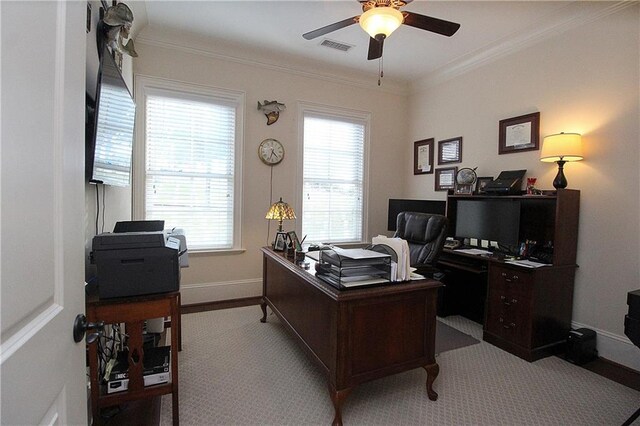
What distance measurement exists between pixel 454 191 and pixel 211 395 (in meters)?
3.21

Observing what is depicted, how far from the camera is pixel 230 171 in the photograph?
3.76 meters

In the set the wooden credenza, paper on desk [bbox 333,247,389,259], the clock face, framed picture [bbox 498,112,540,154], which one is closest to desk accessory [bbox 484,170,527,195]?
the wooden credenza

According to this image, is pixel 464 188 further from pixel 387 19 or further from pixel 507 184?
pixel 387 19

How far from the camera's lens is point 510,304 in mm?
2648

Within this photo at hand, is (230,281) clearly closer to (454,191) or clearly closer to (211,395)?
(211,395)

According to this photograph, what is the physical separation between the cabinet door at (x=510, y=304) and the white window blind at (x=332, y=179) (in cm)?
208

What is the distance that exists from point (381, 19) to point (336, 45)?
169 cm

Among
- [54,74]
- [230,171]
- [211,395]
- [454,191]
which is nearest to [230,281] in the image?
[230,171]

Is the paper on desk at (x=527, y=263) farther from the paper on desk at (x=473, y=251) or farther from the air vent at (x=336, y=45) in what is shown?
the air vent at (x=336, y=45)

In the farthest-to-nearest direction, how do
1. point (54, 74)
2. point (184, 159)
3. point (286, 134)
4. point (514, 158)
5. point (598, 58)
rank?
point (286, 134) < point (184, 159) < point (514, 158) < point (598, 58) < point (54, 74)

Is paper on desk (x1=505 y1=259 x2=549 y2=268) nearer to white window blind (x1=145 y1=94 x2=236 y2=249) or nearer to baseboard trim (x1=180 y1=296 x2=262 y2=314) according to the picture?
baseboard trim (x1=180 y1=296 x2=262 y2=314)

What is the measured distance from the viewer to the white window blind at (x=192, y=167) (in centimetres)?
342

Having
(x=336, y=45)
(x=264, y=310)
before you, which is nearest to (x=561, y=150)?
(x=336, y=45)

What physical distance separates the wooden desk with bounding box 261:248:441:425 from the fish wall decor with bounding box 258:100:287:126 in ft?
7.64
